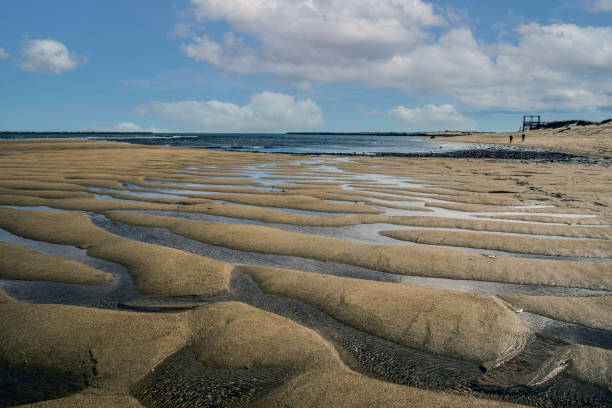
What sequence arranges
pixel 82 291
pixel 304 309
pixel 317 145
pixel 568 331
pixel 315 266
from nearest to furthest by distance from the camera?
pixel 568 331 → pixel 304 309 → pixel 82 291 → pixel 315 266 → pixel 317 145

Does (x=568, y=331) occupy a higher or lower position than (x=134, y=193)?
lower

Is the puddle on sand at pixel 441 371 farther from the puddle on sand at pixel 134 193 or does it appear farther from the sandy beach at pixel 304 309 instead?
the puddle on sand at pixel 134 193

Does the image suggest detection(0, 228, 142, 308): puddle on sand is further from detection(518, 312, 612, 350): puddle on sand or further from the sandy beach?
detection(518, 312, 612, 350): puddle on sand

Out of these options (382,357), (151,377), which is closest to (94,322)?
(151,377)

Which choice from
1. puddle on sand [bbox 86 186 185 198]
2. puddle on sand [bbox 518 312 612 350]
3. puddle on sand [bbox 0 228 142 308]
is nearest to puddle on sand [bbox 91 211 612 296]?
puddle on sand [bbox 518 312 612 350]

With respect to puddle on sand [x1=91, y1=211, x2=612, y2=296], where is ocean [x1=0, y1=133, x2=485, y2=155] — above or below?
above

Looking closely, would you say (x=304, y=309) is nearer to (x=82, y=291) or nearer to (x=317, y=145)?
(x=82, y=291)

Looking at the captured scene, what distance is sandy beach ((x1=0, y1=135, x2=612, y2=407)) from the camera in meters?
2.73

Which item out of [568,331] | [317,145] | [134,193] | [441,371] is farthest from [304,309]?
[317,145]

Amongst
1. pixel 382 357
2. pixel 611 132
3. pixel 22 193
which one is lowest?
pixel 382 357

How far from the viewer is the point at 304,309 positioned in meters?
3.96

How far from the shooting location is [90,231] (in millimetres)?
6797

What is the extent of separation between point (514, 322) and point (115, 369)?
373 centimetres

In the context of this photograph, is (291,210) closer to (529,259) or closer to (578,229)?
(529,259)
